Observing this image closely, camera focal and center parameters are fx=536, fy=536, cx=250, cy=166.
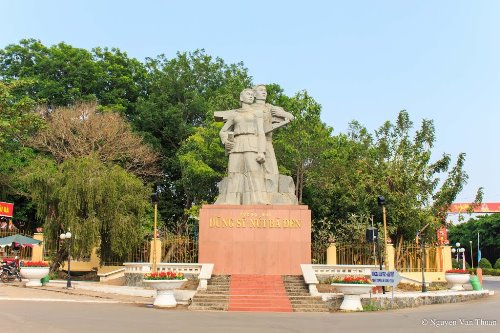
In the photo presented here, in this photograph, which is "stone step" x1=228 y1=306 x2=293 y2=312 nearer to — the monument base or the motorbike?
the monument base

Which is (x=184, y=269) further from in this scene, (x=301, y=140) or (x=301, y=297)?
(x=301, y=140)

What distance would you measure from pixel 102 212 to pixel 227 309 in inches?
462

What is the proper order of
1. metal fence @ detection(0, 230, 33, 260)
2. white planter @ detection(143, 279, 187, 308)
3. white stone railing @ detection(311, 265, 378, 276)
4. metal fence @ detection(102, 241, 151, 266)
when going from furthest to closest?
metal fence @ detection(0, 230, 33, 260) → metal fence @ detection(102, 241, 151, 266) → white stone railing @ detection(311, 265, 378, 276) → white planter @ detection(143, 279, 187, 308)

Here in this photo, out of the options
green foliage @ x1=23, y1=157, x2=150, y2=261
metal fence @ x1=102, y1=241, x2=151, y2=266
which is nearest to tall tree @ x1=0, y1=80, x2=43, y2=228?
green foliage @ x1=23, y1=157, x2=150, y2=261

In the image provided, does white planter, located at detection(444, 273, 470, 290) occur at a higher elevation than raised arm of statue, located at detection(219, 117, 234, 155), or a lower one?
lower

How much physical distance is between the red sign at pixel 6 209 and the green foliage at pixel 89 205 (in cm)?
637

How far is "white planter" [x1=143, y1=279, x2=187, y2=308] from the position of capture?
14859 millimetres

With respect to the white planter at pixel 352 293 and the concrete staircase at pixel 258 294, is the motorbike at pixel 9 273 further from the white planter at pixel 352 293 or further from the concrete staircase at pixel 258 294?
the white planter at pixel 352 293

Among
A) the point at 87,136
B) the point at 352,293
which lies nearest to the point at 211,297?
the point at 352,293

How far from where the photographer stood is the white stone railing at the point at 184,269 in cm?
1713

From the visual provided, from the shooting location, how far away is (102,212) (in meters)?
24.4

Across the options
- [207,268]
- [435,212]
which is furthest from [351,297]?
[435,212]

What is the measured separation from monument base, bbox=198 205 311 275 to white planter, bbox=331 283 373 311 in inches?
163

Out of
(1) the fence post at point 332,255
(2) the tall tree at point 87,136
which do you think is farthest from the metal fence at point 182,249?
(2) the tall tree at point 87,136
